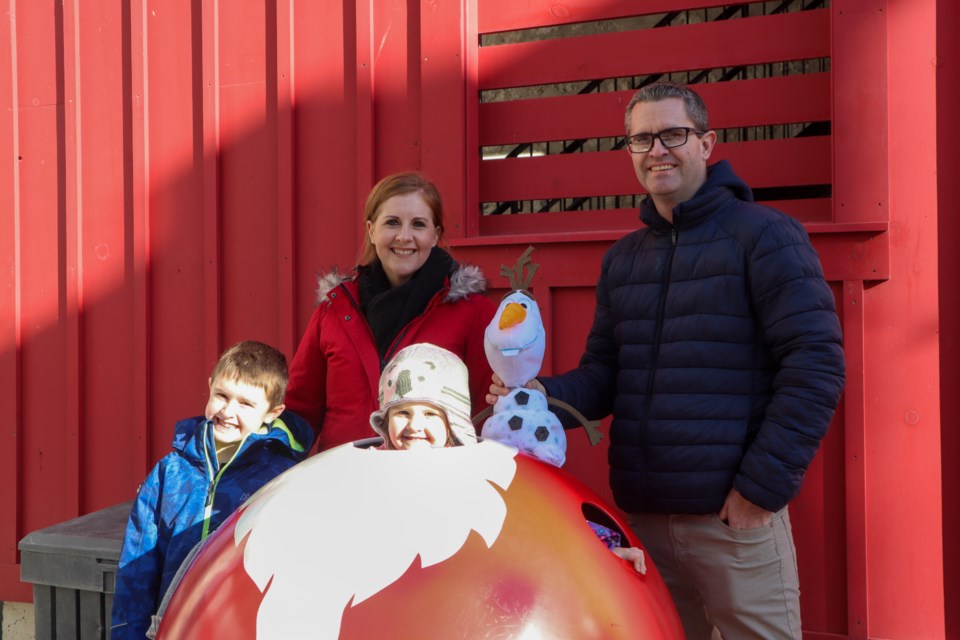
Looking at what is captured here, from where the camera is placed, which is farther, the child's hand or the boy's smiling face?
the boy's smiling face

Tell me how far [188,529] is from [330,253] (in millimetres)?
1859

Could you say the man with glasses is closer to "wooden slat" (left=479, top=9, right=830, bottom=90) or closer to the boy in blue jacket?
the boy in blue jacket

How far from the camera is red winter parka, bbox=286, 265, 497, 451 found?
109 inches

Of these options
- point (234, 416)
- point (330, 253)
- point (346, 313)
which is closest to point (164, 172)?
point (330, 253)

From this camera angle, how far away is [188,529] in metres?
2.44

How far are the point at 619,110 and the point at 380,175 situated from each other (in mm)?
1082

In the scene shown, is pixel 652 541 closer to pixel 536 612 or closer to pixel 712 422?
pixel 712 422

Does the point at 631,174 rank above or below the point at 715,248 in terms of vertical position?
above

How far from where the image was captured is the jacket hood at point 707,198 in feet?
7.89

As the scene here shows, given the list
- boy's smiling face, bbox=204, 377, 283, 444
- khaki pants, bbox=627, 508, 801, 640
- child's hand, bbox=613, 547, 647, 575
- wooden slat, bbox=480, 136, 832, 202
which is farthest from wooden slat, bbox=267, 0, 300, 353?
child's hand, bbox=613, 547, 647, 575

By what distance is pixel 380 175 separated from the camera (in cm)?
399

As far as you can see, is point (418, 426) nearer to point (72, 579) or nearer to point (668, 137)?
point (668, 137)

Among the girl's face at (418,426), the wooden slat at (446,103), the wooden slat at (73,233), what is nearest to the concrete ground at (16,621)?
the wooden slat at (73,233)

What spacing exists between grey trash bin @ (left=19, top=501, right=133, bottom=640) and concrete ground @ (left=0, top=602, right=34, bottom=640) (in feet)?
5.00
